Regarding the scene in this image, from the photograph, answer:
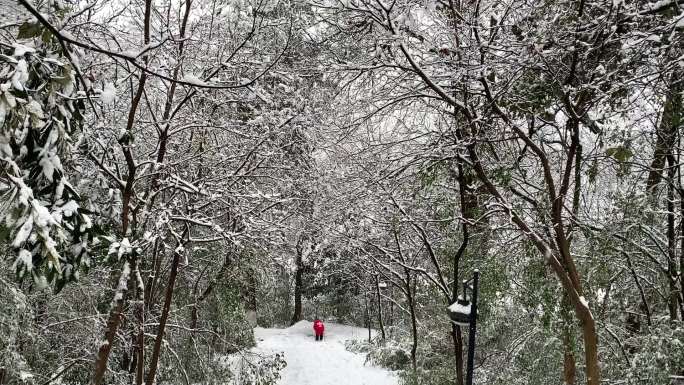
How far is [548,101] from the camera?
532cm

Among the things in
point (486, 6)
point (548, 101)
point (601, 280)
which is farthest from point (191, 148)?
point (601, 280)

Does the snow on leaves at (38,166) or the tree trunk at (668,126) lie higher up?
the tree trunk at (668,126)

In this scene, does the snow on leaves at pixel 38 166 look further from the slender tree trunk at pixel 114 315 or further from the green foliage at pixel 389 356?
the green foliage at pixel 389 356

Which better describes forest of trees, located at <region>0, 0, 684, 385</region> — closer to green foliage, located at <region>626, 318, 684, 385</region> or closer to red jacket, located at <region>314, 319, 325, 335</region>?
green foliage, located at <region>626, 318, 684, 385</region>

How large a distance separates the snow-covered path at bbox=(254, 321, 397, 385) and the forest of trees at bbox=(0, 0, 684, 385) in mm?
4340

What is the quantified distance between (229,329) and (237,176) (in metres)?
4.59

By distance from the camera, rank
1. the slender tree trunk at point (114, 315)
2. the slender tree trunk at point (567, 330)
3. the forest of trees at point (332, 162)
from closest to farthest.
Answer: the forest of trees at point (332, 162), the slender tree trunk at point (114, 315), the slender tree trunk at point (567, 330)

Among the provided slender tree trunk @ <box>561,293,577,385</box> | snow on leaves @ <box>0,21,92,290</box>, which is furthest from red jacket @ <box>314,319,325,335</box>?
snow on leaves @ <box>0,21,92,290</box>

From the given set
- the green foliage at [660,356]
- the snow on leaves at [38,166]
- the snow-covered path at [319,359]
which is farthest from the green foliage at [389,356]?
the snow on leaves at [38,166]

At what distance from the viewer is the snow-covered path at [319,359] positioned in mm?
15453

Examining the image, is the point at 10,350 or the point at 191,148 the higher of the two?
the point at 191,148

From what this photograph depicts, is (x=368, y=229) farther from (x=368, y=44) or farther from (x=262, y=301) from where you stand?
(x=262, y=301)

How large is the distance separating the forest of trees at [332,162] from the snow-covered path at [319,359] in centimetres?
434

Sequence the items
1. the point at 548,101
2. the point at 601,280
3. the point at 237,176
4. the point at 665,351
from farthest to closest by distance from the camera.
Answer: the point at 237,176
the point at 601,280
the point at 665,351
the point at 548,101
